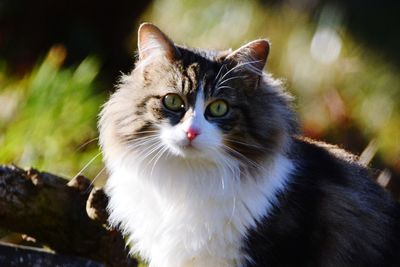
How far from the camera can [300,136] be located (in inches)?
146

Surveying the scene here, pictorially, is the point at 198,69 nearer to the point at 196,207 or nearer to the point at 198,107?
the point at 198,107

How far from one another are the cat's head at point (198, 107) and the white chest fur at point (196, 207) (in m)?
0.08

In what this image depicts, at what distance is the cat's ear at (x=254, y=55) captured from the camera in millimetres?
3426

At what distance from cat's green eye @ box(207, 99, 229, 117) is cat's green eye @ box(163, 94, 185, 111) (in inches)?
4.2

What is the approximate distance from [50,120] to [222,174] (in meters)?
2.23

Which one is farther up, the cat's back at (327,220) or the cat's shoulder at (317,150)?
the cat's shoulder at (317,150)

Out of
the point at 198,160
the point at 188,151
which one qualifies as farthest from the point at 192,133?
the point at 198,160

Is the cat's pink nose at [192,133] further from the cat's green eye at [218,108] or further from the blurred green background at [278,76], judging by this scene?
the blurred green background at [278,76]

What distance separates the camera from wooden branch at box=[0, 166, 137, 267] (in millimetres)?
3783

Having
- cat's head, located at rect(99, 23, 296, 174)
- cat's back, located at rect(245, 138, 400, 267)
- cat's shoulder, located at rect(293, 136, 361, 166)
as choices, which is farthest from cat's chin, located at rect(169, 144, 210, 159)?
cat's shoulder, located at rect(293, 136, 361, 166)

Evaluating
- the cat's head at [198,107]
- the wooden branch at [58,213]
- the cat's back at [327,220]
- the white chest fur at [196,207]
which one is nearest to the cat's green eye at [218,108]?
the cat's head at [198,107]

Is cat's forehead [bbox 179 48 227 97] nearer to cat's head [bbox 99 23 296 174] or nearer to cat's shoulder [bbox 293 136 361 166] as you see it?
cat's head [bbox 99 23 296 174]

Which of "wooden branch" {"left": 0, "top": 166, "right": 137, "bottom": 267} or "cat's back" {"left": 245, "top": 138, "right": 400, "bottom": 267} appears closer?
"cat's back" {"left": 245, "top": 138, "right": 400, "bottom": 267}

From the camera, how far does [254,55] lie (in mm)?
3439
